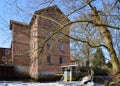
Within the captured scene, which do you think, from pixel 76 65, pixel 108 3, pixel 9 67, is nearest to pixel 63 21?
pixel 108 3

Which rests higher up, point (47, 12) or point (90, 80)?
point (47, 12)

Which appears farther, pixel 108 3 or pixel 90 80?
pixel 90 80

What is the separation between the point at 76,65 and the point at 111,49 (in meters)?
29.7

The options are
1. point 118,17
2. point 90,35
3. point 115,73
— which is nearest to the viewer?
point 115,73

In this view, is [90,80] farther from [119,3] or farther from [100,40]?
[119,3]

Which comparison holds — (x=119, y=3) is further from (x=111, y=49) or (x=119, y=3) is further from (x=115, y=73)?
(x=115, y=73)

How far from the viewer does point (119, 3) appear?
8898 mm

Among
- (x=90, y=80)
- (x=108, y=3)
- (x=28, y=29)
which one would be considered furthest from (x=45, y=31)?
(x=90, y=80)

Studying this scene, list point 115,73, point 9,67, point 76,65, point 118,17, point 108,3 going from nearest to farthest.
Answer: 1. point 115,73
2. point 118,17
3. point 108,3
4. point 76,65
5. point 9,67

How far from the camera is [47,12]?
10398mm

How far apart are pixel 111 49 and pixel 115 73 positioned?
2.55ft

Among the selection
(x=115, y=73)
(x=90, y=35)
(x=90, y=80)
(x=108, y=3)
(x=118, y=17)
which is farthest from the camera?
(x=90, y=80)

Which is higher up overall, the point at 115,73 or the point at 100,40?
the point at 100,40

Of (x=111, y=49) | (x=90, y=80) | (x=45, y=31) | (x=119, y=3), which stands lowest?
(x=90, y=80)
